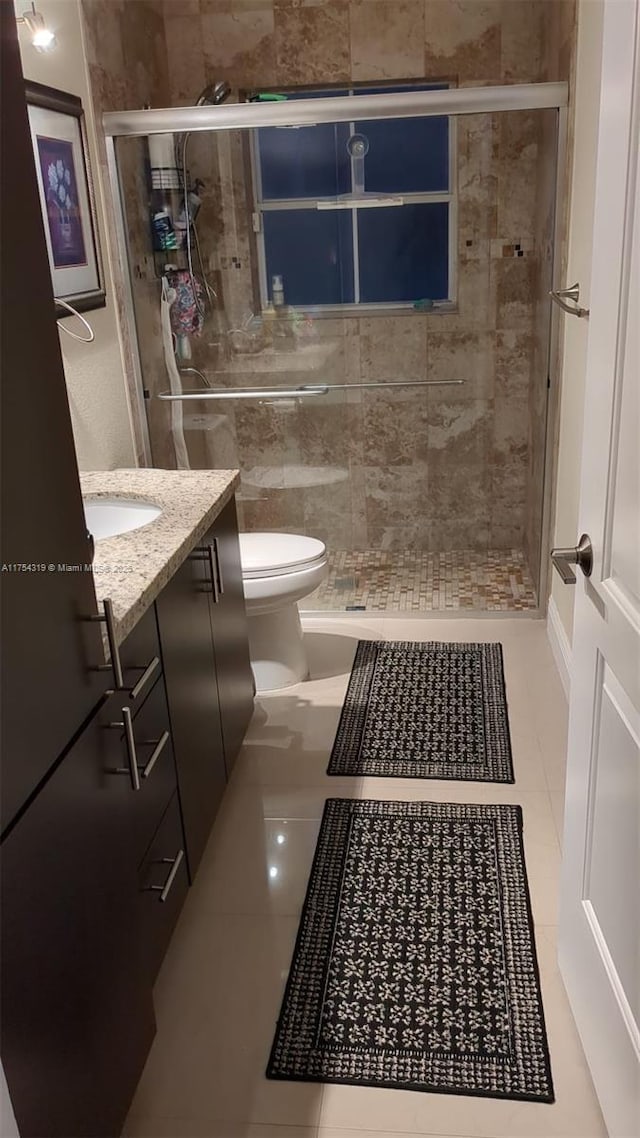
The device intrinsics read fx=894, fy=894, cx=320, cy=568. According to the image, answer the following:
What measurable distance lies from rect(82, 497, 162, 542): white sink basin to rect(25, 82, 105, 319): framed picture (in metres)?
0.70

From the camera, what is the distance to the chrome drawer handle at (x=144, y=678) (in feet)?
4.78

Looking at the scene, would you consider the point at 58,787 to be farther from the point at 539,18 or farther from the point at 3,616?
the point at 539,18

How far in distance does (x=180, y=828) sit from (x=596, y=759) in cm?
91

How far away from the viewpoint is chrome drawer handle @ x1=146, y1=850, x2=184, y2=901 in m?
1.69

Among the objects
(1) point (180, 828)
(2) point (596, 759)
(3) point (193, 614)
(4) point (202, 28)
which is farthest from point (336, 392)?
(2) point (596, 759)

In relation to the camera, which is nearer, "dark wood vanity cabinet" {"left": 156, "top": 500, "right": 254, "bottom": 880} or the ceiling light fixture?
"dark wood vanity cabinet" {"left": 156, "top": 500, "right": 254, "bottom": 880}

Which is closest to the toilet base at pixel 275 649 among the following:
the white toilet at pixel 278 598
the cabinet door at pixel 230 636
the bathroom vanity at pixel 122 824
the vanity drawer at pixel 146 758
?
the white toilet at pixel 278 598

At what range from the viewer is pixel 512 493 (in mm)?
3863

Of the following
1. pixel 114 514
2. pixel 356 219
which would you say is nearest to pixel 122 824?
pixel 114 514

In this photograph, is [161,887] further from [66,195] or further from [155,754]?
[66,195]

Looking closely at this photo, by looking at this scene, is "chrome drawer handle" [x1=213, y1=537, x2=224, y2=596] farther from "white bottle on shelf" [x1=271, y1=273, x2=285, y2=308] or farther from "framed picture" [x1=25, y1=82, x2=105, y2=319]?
"white bottle on shelf" [x1=271, y1=273, x2=285, y2=308]

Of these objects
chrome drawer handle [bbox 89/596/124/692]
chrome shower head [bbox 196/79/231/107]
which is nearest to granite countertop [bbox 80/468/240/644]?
chrome drawer handle [bbox 89/596/124/692]

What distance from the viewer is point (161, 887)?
5.64 feet

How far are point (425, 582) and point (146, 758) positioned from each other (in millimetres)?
2289
